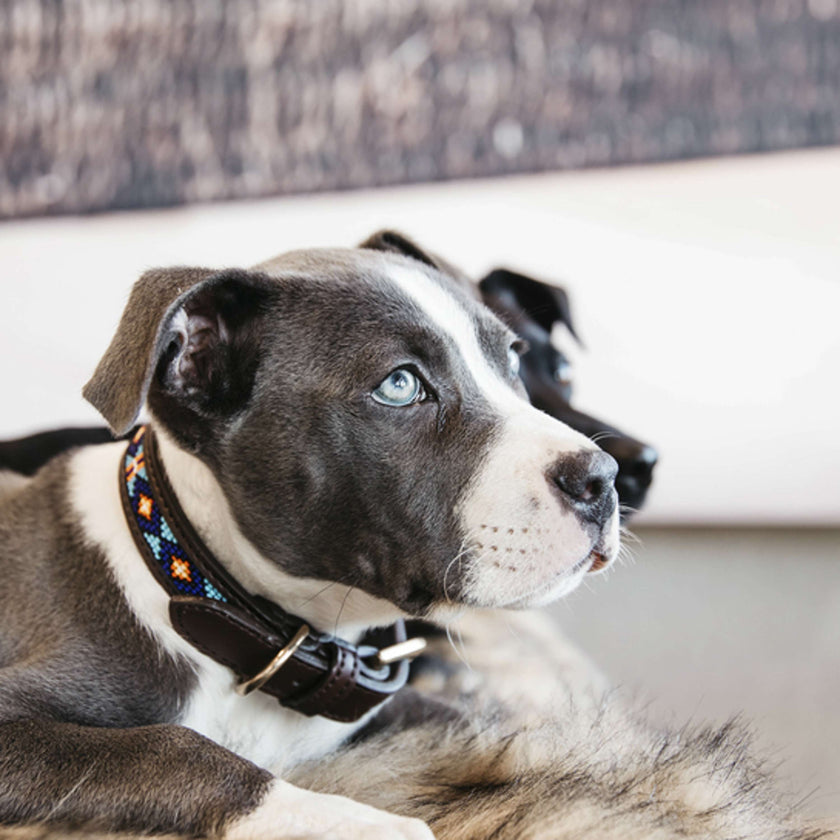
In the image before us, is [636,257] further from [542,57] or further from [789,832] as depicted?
[789,832]

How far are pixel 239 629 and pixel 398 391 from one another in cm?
31

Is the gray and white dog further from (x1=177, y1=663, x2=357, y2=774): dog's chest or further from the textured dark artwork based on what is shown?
the textured dark artwork

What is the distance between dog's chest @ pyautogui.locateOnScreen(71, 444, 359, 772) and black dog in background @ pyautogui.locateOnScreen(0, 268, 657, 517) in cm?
57

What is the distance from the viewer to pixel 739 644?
6.68 ft

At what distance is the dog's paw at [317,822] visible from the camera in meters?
0.78

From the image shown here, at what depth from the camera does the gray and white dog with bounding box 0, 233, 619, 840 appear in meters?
0.94

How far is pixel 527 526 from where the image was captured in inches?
36.8

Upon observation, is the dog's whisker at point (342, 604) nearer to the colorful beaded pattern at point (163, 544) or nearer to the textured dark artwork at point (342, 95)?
the colorful beaded pattern at point (163, 544)

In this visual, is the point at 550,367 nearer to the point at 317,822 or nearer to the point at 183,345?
the point at 183,345

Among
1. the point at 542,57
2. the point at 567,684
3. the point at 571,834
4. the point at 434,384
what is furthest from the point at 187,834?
the point at 542,57

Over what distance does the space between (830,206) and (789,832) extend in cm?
164

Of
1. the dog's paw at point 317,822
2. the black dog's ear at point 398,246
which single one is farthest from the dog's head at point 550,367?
the dog's paw at point 317,822

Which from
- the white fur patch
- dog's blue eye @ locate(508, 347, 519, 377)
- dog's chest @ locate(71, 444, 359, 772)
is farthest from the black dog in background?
dog's chest @ locate(71, 444, 359, 772)

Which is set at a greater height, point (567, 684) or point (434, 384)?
point (434, 384)
